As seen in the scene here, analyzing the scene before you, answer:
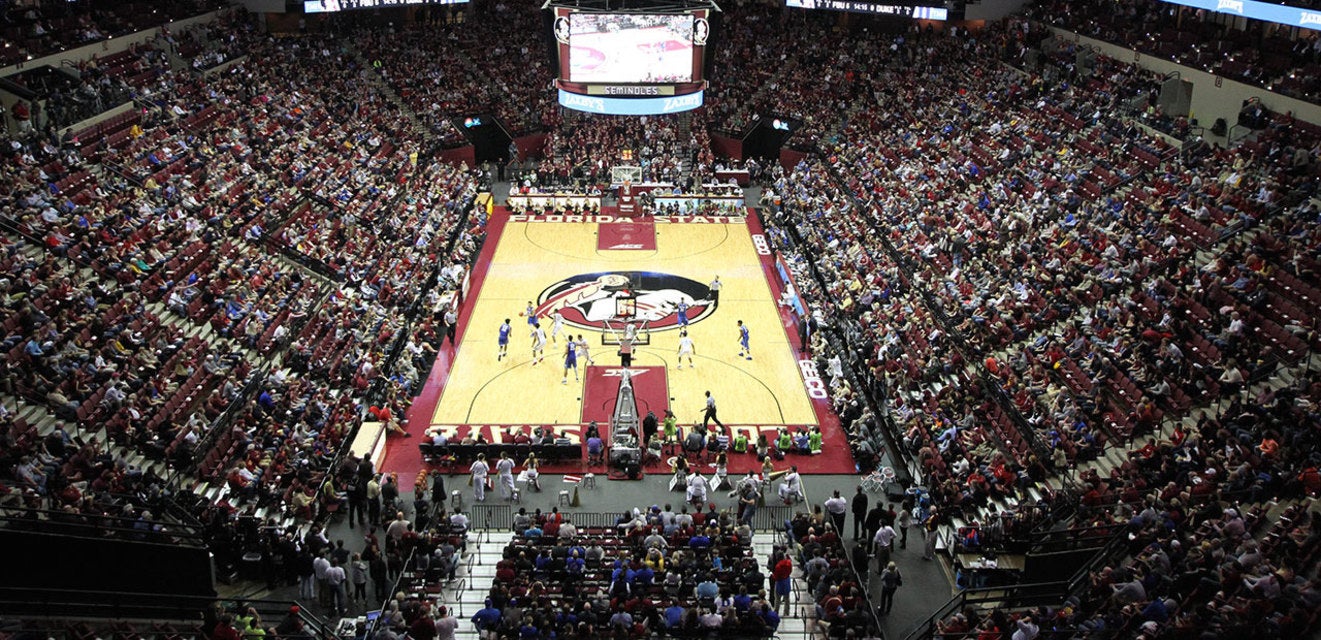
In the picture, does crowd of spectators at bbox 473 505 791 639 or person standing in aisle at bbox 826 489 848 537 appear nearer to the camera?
crowd of spectators at bbox 473 505 791 639

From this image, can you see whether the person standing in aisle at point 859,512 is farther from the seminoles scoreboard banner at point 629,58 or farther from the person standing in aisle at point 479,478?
the seminoles scoreboard banner at point 629,58

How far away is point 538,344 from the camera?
32.2 meters

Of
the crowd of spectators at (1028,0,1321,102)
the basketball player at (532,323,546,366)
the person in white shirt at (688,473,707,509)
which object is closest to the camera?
the person in white shirt at (688,473,707,509)

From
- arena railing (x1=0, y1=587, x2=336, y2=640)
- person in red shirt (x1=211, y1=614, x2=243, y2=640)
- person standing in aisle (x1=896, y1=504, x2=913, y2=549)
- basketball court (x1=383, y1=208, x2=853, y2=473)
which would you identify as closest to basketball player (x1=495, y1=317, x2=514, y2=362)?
basketball court (x1=383, y1=208, x2=853, y2=473)

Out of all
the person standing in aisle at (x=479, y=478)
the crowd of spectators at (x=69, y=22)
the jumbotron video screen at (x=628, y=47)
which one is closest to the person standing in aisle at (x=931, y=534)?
the person standing in aisle at (x=479, y=478)

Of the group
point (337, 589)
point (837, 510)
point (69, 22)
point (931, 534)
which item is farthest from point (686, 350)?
point (69, 22)

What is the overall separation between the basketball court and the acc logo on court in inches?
2.7

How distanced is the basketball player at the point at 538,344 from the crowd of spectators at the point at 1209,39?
23492 millimetres

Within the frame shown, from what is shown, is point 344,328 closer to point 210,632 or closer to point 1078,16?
point 210,632

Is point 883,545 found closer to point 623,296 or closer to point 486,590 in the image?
point 486,590

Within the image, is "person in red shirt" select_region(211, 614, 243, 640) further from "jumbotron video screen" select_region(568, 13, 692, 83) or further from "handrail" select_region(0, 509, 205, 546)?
"jumbotron video screen" select_region(568, 13, 692, 83)

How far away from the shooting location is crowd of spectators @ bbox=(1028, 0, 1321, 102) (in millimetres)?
33438

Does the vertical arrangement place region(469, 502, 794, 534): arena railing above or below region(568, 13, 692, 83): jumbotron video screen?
below

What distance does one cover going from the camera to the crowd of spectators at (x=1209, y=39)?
33.4m
